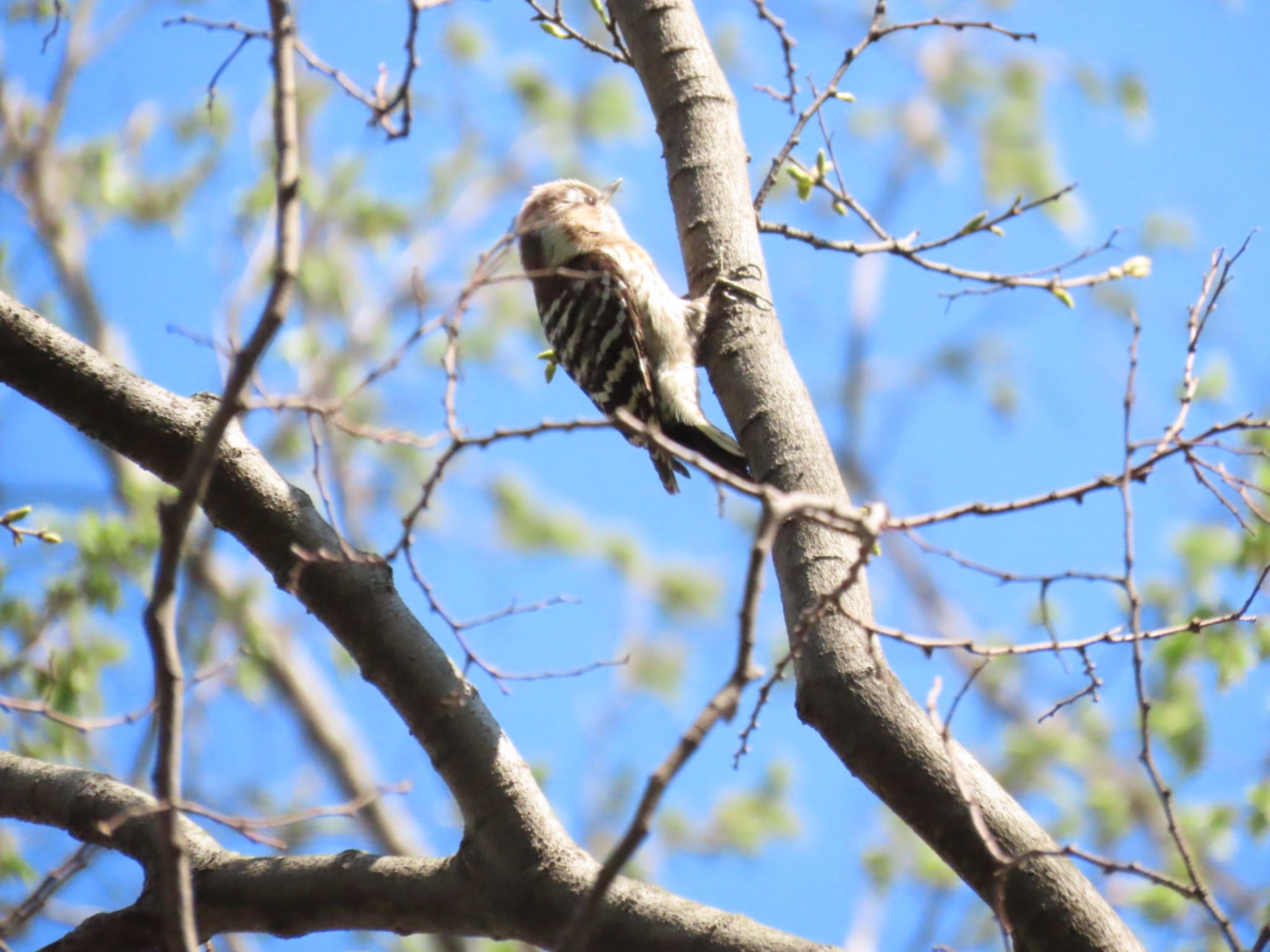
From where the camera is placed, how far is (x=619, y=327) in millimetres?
4438

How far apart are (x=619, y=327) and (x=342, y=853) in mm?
2650

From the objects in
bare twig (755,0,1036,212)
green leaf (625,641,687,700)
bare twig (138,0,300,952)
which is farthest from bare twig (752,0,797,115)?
green leaf (625,641,687,700)

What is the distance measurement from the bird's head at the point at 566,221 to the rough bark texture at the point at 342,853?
2.67 meters

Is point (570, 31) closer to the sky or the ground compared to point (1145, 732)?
closer to the sky

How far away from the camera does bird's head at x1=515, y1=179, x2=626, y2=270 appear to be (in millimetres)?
4992

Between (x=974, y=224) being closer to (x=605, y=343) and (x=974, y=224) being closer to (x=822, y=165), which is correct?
(x=822, y=165)

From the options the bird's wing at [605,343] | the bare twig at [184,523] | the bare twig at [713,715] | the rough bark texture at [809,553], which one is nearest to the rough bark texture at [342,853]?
the rough bark texture at [809,553]

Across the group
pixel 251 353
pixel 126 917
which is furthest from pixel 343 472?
pixel 251 353

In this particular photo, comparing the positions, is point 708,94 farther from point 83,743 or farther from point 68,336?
point 83,743

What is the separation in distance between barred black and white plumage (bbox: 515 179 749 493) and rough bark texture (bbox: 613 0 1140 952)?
0.50 meters

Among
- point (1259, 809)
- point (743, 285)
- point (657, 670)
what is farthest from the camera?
point (657, 670)

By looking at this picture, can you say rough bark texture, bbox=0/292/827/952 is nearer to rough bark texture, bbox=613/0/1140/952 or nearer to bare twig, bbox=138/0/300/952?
rough bark texture, bbox=613/0/1140/952

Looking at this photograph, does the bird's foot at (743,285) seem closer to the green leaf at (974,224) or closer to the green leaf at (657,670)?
the green leaf at (974,224)

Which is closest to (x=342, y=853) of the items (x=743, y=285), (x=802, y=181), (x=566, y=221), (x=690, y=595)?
(x=743, y=285)
